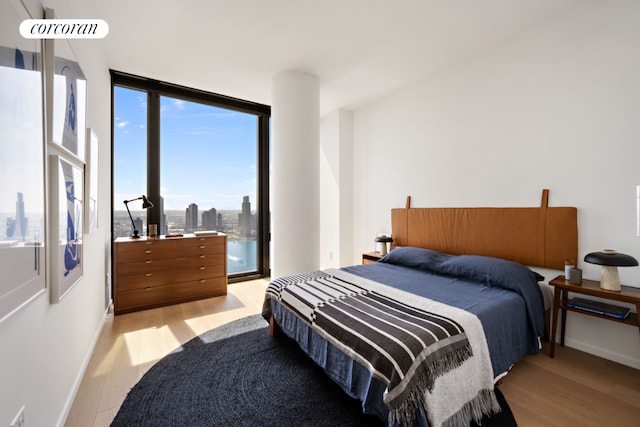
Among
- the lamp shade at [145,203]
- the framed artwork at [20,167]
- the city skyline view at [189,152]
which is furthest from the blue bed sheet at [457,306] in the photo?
the city skyline view at [189,152]

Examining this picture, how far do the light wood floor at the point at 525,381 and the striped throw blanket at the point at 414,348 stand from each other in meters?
0.46

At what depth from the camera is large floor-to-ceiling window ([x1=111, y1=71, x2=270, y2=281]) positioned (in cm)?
349

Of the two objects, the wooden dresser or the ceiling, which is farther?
the wooden dresser

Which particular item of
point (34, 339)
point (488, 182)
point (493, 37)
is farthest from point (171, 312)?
point (493, 37)

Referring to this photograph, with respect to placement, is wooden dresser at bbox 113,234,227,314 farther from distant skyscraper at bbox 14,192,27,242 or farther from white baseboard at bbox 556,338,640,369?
white baseboard at bbox 556,338,640,369

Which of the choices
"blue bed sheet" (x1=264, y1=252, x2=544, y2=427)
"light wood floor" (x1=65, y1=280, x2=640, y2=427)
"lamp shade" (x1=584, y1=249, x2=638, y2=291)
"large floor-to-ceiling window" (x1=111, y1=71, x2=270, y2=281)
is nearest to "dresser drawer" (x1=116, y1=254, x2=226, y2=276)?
"light wood floor" (x1=65, y1=280, x2=640, y2=427)

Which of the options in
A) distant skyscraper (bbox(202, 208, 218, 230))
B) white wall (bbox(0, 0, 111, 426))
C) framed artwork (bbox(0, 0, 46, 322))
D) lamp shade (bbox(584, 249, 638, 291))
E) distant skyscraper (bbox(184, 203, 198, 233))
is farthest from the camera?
distant skyscraper (bbox(202, 208, 218, 230))

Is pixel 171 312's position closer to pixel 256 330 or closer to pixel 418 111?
pixel 256 330

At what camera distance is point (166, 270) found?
3.25 meters

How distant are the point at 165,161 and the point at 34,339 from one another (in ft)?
9.94

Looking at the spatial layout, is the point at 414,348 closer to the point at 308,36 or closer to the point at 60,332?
the point at 60,332

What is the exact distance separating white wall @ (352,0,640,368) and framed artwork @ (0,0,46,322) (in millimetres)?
3395

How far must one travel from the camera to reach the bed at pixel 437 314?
1.30 metres

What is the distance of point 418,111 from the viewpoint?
138 inches
